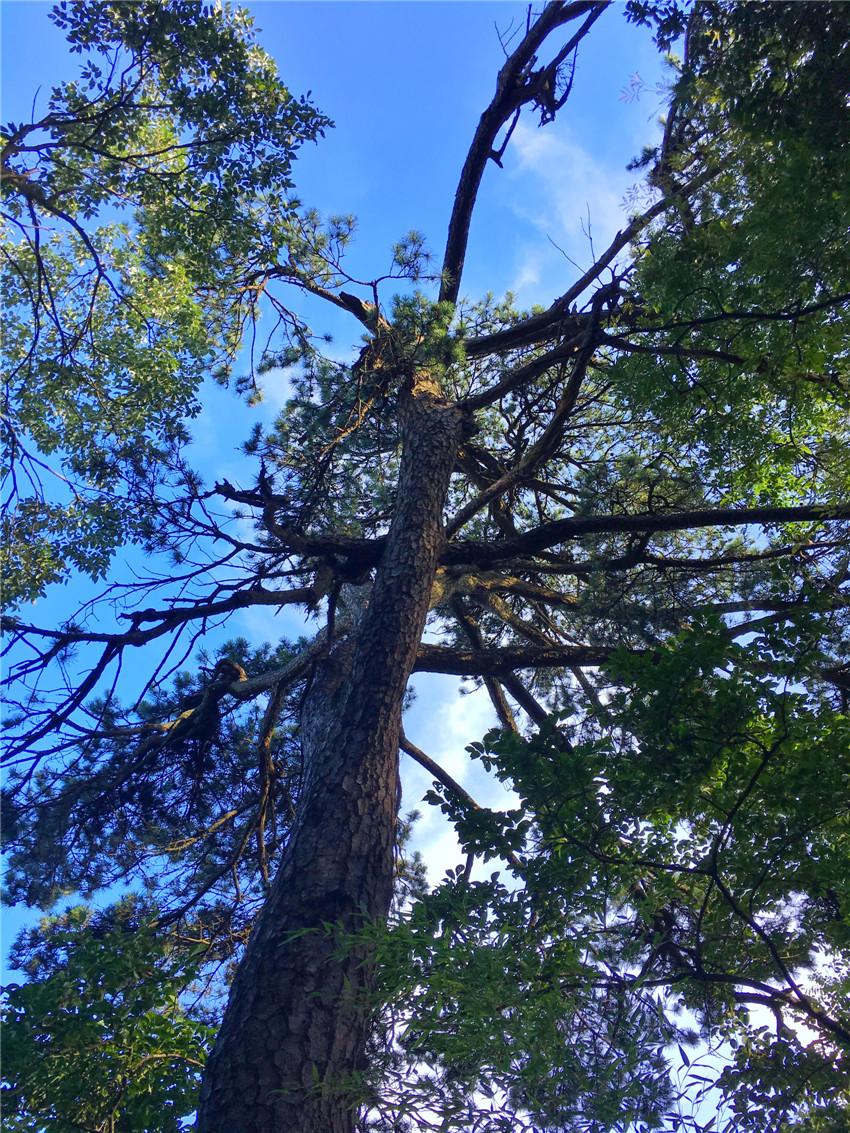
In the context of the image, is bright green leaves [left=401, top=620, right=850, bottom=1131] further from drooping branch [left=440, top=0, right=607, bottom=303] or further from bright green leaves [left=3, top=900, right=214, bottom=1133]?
drooping branch [left=440, top=0, right=607, bottom=303]

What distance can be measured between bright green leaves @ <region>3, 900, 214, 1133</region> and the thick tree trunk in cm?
81

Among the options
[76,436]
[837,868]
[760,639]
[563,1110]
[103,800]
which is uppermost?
[76,436]

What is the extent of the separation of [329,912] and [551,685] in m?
5.36

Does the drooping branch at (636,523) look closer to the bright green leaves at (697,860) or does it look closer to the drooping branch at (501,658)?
the drooping branch at (501,658)

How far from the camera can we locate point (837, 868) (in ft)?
11.0

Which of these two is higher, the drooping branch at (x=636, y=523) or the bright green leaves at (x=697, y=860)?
the drooping branch at (x=636, y=523)

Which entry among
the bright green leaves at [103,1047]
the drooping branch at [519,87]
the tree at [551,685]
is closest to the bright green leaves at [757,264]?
the tree at [551,685]

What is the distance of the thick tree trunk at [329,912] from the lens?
2.90 m

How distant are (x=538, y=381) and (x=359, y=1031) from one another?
6.15 m

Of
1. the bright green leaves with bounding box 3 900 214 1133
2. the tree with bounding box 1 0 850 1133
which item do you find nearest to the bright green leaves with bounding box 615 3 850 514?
the tree with bounding box 1 0 850 1133

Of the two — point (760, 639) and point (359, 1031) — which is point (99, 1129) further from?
point (760, 639)

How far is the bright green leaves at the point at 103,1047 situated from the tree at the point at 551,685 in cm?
84

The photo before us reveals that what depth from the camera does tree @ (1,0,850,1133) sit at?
9.80 ft

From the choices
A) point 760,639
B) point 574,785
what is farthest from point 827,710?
point 574,785
